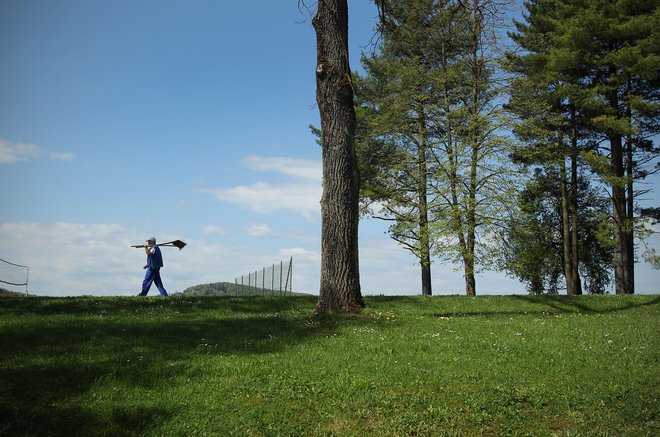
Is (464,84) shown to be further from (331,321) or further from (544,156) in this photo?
(331,321)

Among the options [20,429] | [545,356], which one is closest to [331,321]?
[545,356]

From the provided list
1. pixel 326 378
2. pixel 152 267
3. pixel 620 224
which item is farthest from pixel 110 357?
pixel 620 224

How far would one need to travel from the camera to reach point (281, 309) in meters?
16.3

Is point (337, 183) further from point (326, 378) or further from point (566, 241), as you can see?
point (566, 241)

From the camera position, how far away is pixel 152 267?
19672mm

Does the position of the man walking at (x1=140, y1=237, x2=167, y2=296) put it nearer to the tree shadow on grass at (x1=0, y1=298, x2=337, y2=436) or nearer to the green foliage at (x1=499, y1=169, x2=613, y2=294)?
the tree shadow on grass at (x1=0, y1=298, x2=337, y2=436)

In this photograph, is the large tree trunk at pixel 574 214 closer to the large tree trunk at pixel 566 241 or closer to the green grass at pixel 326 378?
the large tree trunk at pixel 566 241

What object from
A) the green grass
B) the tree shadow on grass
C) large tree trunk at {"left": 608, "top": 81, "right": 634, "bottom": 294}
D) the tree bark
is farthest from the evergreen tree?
the tree shadow on grass

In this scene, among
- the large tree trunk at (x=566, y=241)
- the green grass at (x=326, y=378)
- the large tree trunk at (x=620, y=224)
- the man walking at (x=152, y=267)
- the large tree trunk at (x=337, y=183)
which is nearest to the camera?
the green grass at (x=326, y=378)

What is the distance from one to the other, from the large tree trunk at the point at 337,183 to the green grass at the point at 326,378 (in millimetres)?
1010

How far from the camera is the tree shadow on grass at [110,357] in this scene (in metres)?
6.22

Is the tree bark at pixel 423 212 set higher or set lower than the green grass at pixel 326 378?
higher

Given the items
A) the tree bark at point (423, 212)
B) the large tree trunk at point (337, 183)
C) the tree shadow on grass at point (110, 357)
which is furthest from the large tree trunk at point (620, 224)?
the tree shadow on grass at point (110, 357)

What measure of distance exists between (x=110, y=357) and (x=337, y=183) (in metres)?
6.44
